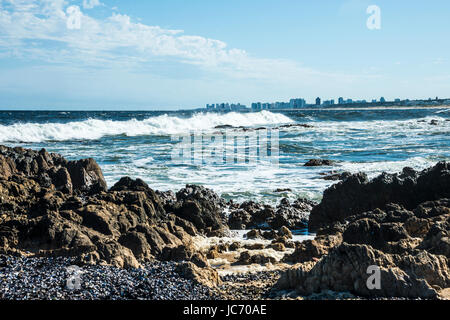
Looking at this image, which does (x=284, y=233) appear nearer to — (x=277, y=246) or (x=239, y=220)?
(x=277, y=246)

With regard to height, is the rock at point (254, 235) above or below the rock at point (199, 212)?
below

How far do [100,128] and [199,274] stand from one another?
114ft

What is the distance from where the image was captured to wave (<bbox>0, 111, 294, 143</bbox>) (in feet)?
105

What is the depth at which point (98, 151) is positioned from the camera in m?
23.5

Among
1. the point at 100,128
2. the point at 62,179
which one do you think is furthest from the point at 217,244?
the point at 100,128

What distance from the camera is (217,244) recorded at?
26.0 feet

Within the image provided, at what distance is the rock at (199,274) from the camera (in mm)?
5328

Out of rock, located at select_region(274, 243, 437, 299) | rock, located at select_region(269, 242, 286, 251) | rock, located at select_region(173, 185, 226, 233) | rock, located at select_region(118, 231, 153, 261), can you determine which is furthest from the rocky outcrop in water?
rock, located at select_region(274, 243, 437, 299)

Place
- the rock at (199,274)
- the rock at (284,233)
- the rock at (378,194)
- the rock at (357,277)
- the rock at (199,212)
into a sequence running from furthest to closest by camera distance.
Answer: the rock at (378,194) → the rock at (199,212) → the rock at (284,233) → the rock at (199,274) → the rock at (357,277)

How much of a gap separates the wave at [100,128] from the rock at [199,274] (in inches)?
1114

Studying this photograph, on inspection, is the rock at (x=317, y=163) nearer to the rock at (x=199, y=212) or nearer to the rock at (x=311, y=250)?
the rock at (x=199, y=212)

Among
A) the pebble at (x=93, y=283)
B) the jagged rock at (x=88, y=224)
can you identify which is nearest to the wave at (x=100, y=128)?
the jagged rock at (x=88, y=224)

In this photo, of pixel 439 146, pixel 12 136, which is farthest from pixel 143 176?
pixel 12 136

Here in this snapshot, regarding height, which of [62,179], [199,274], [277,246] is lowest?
[277,246]
